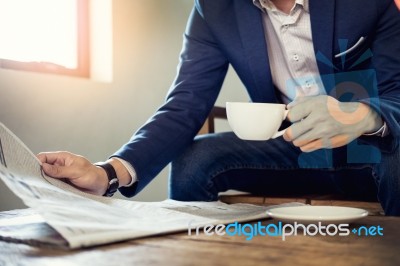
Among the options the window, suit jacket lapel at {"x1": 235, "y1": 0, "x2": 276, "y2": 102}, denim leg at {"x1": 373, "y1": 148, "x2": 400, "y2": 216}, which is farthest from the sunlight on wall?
denim leg at {"x1": 373, "y1": 148, "x2": 400, "y2": 216}

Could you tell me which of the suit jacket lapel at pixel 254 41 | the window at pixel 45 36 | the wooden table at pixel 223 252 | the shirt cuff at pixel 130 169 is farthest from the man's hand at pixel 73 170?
the window at pixel 45 36

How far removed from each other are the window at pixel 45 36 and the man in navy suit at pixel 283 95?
2.01 ft

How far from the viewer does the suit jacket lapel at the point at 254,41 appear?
1197mm

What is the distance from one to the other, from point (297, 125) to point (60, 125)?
964 mm

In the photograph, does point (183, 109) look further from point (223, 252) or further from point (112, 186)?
point (223, 252)

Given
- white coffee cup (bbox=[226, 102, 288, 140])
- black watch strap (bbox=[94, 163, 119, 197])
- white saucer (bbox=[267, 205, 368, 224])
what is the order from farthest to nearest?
1. black watch strap (bbox=[94, 163, 119, 197])
2. white coffee cup (bbox=[226, 102, 288, 140])
3. white saucer (bbox=[267, 205, 368, 224])

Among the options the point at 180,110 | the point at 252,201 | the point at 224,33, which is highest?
the point at 224,33

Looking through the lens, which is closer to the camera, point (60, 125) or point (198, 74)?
point (198, 74)

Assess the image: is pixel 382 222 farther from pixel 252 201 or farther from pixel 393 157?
pixel 252 201

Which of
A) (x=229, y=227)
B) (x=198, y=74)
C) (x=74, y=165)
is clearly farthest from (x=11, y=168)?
(x=198, y=74)

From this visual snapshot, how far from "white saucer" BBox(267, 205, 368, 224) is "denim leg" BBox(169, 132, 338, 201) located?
0.52m

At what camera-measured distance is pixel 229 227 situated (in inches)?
26.3

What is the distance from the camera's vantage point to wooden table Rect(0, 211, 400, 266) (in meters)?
0.48

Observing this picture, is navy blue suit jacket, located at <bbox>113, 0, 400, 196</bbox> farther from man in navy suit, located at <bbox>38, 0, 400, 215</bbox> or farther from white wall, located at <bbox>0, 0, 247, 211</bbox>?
white wall, located at <bbox>0, 0, 247, 211</bbox>
